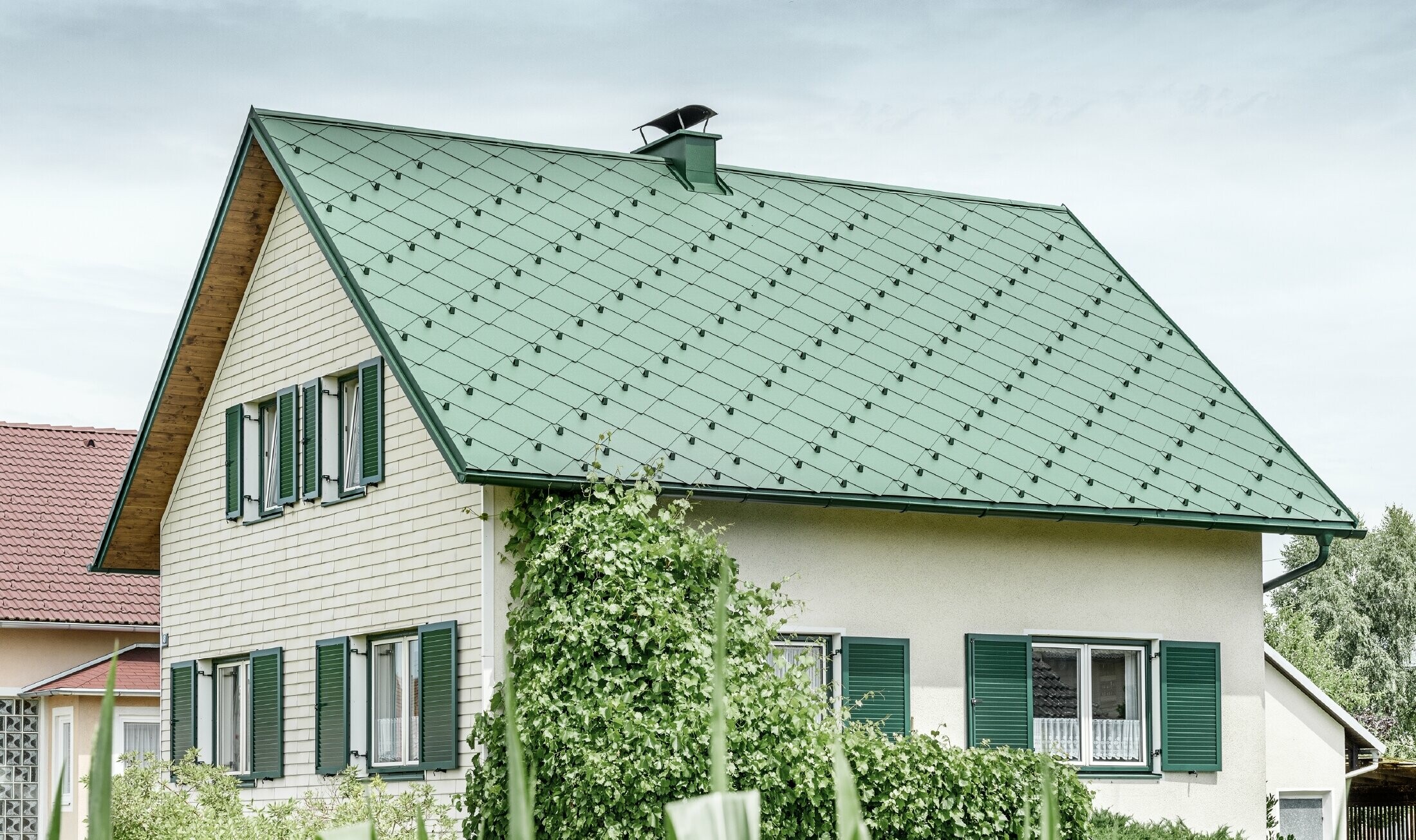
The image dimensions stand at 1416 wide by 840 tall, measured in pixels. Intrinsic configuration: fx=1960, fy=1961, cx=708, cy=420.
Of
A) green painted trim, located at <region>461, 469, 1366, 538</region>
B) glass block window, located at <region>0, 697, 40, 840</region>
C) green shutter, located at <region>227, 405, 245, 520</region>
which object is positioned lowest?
glass block window, located at <region>0, 697, 40, 840</region>

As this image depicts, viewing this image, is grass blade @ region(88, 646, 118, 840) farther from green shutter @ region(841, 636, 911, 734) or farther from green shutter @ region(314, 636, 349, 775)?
green shutter @ region(314, 636, 349, 775)

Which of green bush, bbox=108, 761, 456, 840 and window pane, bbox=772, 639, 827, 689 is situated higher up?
window pane, bbox=772, 639, 827, 689

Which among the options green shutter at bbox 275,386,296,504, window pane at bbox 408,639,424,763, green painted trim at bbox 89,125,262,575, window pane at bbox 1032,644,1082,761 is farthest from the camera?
green painted trim at bbox 89,125,262,575

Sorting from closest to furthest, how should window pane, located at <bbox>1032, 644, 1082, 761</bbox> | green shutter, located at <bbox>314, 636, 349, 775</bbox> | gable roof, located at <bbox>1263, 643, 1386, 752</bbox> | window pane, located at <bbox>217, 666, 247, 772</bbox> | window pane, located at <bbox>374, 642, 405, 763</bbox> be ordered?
window pane, located at <bbox>374, 642, 405, 763</bbox> < green shutter, located at <bbox>314, 636, 349, 775</bbox> < window pane, located at <bbox>1032, 644, 1082, 761</bbox> < window pane, located at <bbox>217, 666, 247, 772</bbox> < gable roof, located at <bbox>1263, 643, 1386, 752</bbox>

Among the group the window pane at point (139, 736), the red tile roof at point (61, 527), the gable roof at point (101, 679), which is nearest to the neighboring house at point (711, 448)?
the gable roof at point (101, 679)

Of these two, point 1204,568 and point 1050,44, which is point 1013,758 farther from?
point 1050,44

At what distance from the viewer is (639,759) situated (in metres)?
12.5

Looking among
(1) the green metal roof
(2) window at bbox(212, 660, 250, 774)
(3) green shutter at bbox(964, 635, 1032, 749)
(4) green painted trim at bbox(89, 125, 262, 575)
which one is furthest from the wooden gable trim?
(3) green shutter at bbox(964, 635, 1032, 749)

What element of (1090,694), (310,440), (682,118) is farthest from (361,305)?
(1090,694)

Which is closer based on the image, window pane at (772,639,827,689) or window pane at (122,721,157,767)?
window pane at (772,639,827,689)

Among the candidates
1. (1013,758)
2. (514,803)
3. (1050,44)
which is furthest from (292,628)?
(514,803)

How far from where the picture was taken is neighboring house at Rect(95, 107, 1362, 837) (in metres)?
14.8

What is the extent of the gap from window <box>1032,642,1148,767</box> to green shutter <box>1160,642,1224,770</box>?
0.19 meters

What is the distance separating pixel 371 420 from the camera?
15.9 m
